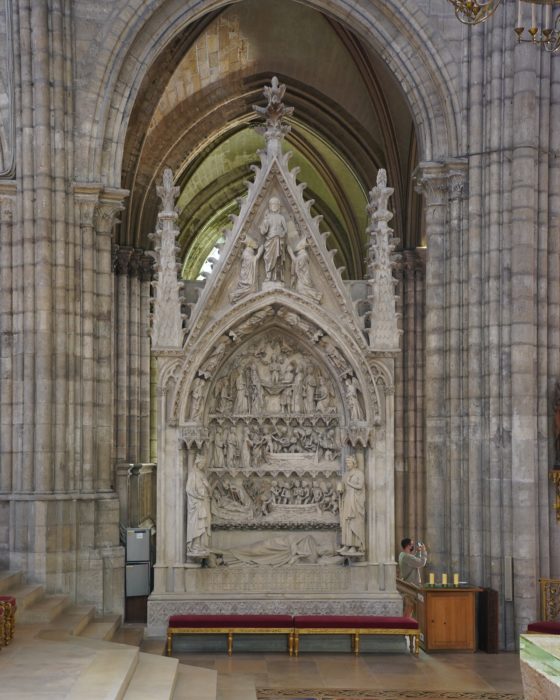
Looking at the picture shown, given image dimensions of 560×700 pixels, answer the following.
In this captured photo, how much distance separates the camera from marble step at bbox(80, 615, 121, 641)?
1150cm

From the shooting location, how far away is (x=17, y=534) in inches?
491

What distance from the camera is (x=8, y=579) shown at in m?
11.9

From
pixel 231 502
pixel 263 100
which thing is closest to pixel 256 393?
pixel 231 502

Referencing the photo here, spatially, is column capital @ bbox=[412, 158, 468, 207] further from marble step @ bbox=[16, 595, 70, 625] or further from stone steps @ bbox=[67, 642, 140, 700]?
stone steps @ bbox=[67, 642, 140, 700]

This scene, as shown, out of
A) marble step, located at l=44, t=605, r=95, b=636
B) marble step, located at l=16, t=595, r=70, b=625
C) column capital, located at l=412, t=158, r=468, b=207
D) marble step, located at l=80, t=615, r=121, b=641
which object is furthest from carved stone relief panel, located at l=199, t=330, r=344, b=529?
column capital, located at l=412, t=158, r=468, b=207

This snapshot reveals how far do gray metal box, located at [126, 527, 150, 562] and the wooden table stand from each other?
3630 mm

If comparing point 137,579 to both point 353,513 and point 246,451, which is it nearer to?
point 246,451

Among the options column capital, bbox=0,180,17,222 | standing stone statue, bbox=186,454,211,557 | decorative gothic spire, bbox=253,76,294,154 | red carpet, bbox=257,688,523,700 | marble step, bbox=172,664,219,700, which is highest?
decorative gothic spire, bbox=253,76,294,154

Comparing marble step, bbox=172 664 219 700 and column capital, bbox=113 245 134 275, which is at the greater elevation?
column capital, bbox=113 245 134 275

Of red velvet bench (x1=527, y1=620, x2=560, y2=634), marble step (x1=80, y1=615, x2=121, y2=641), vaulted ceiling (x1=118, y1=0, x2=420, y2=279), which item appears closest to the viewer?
red velvet bench (x1=527, y1=620, x2=560, y2=634)

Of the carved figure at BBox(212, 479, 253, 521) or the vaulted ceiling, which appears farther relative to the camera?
the vaulted ceiling

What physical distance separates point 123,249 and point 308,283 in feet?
26.4

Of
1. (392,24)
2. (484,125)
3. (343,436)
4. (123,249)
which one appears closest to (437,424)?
(343,436)

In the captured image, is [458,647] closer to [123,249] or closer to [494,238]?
[494,238]
